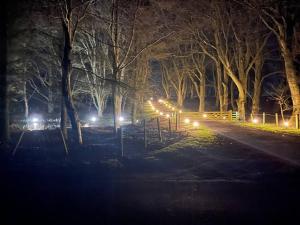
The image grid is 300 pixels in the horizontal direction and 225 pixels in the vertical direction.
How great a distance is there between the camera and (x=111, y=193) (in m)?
9.79

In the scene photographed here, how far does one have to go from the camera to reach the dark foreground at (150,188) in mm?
7805

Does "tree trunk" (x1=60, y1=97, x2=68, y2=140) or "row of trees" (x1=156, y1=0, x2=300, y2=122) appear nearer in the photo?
"tree trunk" (x1=60, y1=97, x2=68, y2=140)

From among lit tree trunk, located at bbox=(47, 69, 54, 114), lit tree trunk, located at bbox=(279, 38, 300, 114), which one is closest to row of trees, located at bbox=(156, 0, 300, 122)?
lit tree trunk, located at bbox=(279, 38, 300, 114)

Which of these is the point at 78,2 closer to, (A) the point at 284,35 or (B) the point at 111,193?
(B) the point at 111,193

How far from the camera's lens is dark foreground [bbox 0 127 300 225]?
7.80 m

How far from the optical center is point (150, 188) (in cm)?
1034

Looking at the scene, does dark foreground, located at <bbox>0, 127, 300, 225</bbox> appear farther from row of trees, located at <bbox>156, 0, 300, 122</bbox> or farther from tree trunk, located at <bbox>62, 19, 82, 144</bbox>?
row of trees, located at <bbox>156, 0, 300, 122</bbox>

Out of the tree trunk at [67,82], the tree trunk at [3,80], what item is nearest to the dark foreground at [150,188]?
the tree trunk at [67,82]

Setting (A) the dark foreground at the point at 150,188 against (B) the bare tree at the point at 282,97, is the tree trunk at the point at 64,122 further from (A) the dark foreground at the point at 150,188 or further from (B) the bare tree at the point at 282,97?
(B) the bare tree at the point at 282,97

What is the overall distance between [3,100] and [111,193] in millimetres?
10796

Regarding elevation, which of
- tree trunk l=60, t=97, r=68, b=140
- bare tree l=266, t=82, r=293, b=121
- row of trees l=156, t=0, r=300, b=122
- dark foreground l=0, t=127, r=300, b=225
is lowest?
dark foreground l=0, t=127, r=300, b=225

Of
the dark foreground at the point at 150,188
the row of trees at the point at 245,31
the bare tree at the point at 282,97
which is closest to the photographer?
the dark foreground at the point at 150,188

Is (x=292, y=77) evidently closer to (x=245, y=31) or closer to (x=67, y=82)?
(x=245, y=31)

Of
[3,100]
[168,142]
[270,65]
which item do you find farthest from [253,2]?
[270,65]
